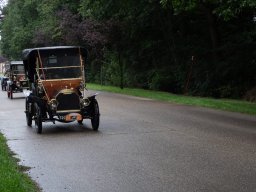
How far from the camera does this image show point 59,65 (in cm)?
1617

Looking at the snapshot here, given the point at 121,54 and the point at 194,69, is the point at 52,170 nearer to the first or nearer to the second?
the point at 194,69

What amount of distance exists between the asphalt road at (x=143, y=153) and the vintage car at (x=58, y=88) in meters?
0.48

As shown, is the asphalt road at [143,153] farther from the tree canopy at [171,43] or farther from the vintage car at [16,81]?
the vintage car at [16,81]

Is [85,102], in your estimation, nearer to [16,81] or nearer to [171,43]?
[16,81]

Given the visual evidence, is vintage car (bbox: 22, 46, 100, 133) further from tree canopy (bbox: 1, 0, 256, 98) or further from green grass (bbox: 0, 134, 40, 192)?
tree canopy (bbox: 1, 0, 256, 98)

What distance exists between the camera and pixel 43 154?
11414 millimetres

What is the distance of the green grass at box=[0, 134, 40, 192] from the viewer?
296 inches

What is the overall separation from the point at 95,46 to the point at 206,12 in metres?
14.4

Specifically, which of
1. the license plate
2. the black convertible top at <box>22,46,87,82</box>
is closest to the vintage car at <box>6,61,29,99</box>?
the black convertible top at <box>22,46,87,82</box>

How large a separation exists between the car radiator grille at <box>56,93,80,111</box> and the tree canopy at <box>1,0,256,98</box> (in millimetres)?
7362

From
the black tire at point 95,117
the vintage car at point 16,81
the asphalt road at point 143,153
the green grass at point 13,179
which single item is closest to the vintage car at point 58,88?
the black tire at point 95,117

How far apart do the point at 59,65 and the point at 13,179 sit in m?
8.42

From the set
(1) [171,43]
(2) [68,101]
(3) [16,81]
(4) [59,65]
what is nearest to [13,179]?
(2) [68,101]

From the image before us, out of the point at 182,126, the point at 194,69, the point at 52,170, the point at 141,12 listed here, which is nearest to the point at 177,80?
the point at 194,69
